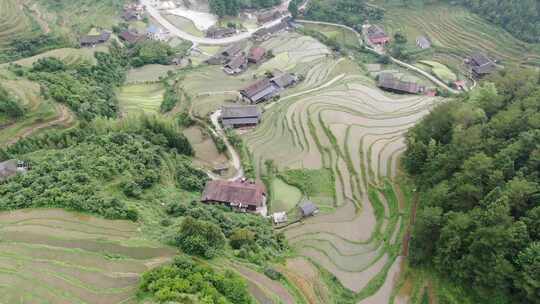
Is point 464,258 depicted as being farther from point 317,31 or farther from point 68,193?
point 317,31

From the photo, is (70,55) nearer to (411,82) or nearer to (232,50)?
(232,50)

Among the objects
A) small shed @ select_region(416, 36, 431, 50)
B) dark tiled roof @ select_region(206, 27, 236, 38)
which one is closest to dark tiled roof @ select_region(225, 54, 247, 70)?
dark tiled roof @ select_region(206, 27, 236, 38)

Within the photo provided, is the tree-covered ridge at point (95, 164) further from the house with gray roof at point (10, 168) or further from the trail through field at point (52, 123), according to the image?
the trail through field at point (52, 123)

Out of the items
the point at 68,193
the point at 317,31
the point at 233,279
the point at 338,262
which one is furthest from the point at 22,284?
the point at 317,31

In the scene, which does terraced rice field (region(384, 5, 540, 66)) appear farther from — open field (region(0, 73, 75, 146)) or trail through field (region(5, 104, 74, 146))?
open field (region(0, 73, 75, 146))

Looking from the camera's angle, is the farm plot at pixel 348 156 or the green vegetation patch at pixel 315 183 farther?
the green vegetation patch at pixel 315 183

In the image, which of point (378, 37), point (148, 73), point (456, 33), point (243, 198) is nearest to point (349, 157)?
point (243, 198)

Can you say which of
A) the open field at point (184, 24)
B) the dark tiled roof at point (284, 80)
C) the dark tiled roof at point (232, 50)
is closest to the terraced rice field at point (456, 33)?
the dark tiled roof at point (284, 80)
